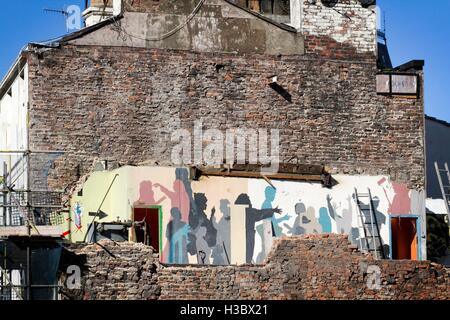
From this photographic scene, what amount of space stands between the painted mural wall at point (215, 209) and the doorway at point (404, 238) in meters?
1.14

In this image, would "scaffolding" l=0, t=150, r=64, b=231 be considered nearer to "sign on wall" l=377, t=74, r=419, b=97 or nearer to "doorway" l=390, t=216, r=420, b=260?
"doorway" l=390, t=216, r=420, b=260

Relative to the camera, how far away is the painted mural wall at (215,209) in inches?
1511

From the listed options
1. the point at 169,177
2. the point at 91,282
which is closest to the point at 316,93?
the point at 169,177

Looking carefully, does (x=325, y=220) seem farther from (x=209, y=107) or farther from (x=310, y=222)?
(x=209, y=107)

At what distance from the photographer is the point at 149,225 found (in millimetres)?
38500

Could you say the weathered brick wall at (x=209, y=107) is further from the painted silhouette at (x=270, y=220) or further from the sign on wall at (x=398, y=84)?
the painted silhouette at (x=270, y=220)

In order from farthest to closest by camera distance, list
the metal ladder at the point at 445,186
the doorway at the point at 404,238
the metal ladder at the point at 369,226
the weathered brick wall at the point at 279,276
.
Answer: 1. the metal ladder at the point at 445,186
2. the doorway at the point at 404,238
3. the metal ladder at the point at 369,226
4. the weathered brick wall at the point at 279,276

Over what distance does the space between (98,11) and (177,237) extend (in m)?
9.27

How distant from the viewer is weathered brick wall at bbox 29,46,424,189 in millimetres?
40000

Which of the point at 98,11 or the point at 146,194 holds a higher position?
the point at 98,11

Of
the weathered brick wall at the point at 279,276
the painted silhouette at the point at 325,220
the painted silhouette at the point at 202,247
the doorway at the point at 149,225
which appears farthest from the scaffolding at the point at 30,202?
the painted silhouette at the point at 325,220

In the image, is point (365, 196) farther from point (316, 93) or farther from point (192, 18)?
point (192, 18)

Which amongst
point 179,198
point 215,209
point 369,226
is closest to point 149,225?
point 179,198

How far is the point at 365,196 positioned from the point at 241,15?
5588mm
